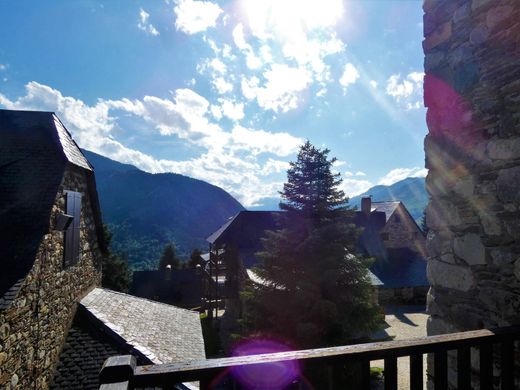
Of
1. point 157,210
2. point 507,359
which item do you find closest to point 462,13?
point 507,359

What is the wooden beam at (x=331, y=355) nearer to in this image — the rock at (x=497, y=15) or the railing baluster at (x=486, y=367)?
A: the railing baluster at (x=486, y=367)

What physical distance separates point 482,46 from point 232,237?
18242 mm

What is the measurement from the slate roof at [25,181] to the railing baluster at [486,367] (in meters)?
5.74

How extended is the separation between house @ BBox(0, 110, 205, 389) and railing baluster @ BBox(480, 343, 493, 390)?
18.7 feet

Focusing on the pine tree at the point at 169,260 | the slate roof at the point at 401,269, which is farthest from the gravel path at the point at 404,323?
the pine tree at the point at 169,260

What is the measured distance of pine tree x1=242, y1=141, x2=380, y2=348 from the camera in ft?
32.1

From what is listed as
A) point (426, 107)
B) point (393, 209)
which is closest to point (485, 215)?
point (426, 107)

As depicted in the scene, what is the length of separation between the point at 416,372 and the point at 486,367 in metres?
0.53

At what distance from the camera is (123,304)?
9.68 metres

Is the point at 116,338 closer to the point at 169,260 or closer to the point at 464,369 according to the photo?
the point at 464,369

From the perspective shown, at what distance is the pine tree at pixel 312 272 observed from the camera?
9.78 metres

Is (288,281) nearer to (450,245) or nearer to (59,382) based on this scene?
(59,382)

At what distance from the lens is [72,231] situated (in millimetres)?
7688

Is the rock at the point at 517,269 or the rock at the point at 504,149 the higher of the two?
the rock at the point at 504,149
